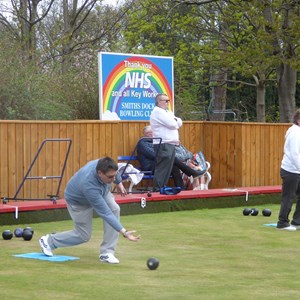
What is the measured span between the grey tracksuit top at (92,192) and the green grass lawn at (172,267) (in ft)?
1.77

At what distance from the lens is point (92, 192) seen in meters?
Answer: 9.09

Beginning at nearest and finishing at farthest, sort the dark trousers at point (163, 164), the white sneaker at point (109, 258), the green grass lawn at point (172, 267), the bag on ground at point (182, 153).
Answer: the green grass lawn at point (172, 267), the white sneaker at point (109, 258), the dark trousers at point (163, 164), the bag on ground at point (182, 153)

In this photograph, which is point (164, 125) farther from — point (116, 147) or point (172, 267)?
point (172, 267)

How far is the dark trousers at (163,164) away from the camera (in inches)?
615

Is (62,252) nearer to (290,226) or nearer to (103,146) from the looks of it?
(290,226)

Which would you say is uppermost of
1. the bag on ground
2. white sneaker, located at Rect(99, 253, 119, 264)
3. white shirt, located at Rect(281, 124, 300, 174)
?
white shirt, located at Rect(281, 124, 300, 174)

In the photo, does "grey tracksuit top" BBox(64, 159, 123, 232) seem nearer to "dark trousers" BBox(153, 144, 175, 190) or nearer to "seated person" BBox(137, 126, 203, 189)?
"dark trousers" BBox(153, 144, 175, 190)

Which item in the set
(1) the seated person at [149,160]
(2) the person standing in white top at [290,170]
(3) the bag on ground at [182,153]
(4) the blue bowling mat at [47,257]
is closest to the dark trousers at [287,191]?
(2) the person standing in white top at [290,170]

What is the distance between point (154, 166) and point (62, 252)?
242 inches

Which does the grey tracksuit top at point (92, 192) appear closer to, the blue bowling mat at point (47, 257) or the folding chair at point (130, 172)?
the blue bowling mat at point (47, 257)

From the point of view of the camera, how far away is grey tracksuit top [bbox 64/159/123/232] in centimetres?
903

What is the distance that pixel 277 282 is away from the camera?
28.0 ft

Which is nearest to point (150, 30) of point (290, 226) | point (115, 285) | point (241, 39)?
point (241, 39)

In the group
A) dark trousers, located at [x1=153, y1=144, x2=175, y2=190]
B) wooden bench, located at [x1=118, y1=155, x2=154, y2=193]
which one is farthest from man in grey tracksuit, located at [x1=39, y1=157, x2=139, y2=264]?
wooden bench, located at [x1=118, y1=155, x2=154, y2=193]
